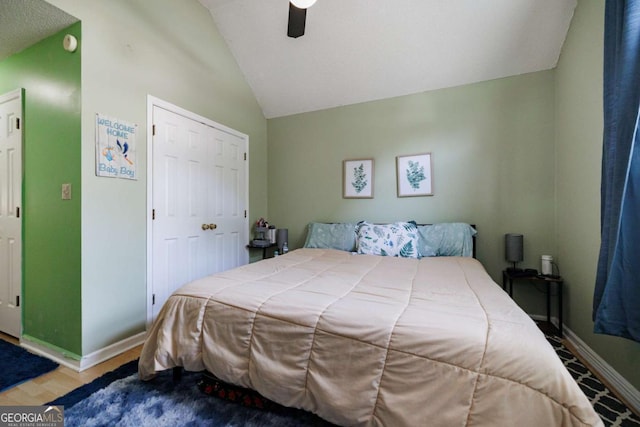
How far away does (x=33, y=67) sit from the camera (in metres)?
2.05

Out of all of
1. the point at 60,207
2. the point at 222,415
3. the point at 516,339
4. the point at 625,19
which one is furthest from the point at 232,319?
the point at 625,19

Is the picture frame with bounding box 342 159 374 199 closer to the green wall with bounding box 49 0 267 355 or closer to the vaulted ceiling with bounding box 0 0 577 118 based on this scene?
the vaulted ceiling with bounding box 0 0 577 118

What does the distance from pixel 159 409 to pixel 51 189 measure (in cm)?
178

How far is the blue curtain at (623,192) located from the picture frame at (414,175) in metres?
1.57

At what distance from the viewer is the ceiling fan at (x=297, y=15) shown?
4.92 feet

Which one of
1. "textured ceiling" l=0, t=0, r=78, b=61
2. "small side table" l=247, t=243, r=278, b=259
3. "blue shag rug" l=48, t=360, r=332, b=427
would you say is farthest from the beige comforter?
"textured ceiling" l=0, t=0, r=78, b=61

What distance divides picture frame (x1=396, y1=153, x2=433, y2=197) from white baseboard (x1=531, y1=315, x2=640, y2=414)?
1.74 meters

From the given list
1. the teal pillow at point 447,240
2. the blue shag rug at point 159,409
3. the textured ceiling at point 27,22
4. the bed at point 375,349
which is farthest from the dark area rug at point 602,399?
the textured ceiling at point 27,22

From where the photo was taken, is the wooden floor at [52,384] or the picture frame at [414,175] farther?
the picture frame at [414,175]

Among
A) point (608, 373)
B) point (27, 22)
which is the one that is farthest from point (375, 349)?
point (27, 22)

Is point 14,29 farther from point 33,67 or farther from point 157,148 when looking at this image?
point 157,148

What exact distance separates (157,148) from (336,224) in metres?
2.04

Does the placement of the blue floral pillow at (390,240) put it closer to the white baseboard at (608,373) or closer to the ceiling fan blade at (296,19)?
the white baseboard at (608,373)

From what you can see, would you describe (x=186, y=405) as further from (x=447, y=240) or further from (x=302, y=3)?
(x=447, y=240)
